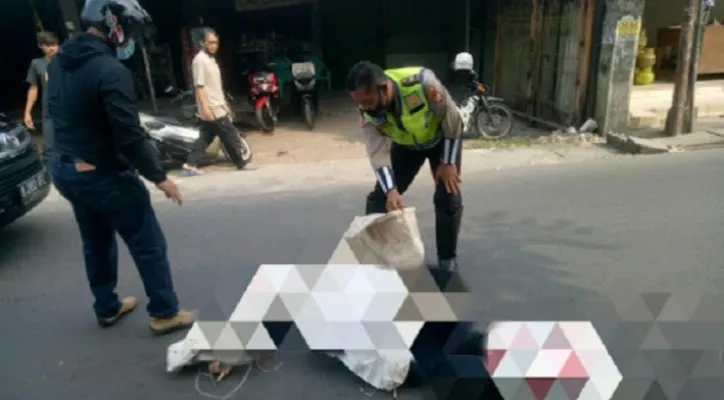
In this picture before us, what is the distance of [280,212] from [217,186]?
1.42 metres

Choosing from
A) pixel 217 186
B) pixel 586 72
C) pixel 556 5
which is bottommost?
pixel 217 186

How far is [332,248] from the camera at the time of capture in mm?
4289

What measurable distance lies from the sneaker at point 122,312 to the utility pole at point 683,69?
23.2 feet

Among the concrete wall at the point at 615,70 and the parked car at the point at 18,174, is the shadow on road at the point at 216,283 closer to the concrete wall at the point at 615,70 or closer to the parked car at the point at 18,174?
the parked car at the point at 18,174

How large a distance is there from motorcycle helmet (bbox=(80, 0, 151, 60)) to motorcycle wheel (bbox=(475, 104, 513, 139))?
5890 mm

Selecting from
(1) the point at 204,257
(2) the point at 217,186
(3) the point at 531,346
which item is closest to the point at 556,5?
(2) the point at 217,186

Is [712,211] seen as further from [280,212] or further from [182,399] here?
[182,399]

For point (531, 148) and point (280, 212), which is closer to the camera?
point (280, 212)

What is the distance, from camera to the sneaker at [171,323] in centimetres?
313

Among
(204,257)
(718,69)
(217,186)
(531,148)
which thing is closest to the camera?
(204,257)

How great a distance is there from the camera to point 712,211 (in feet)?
15.5

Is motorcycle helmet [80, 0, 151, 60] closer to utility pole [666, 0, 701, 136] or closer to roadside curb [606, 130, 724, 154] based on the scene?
roadside curb [606, 130, 724, 154]

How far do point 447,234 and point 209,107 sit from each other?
400 cm

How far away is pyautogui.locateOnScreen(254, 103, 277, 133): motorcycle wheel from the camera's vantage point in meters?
8.90
